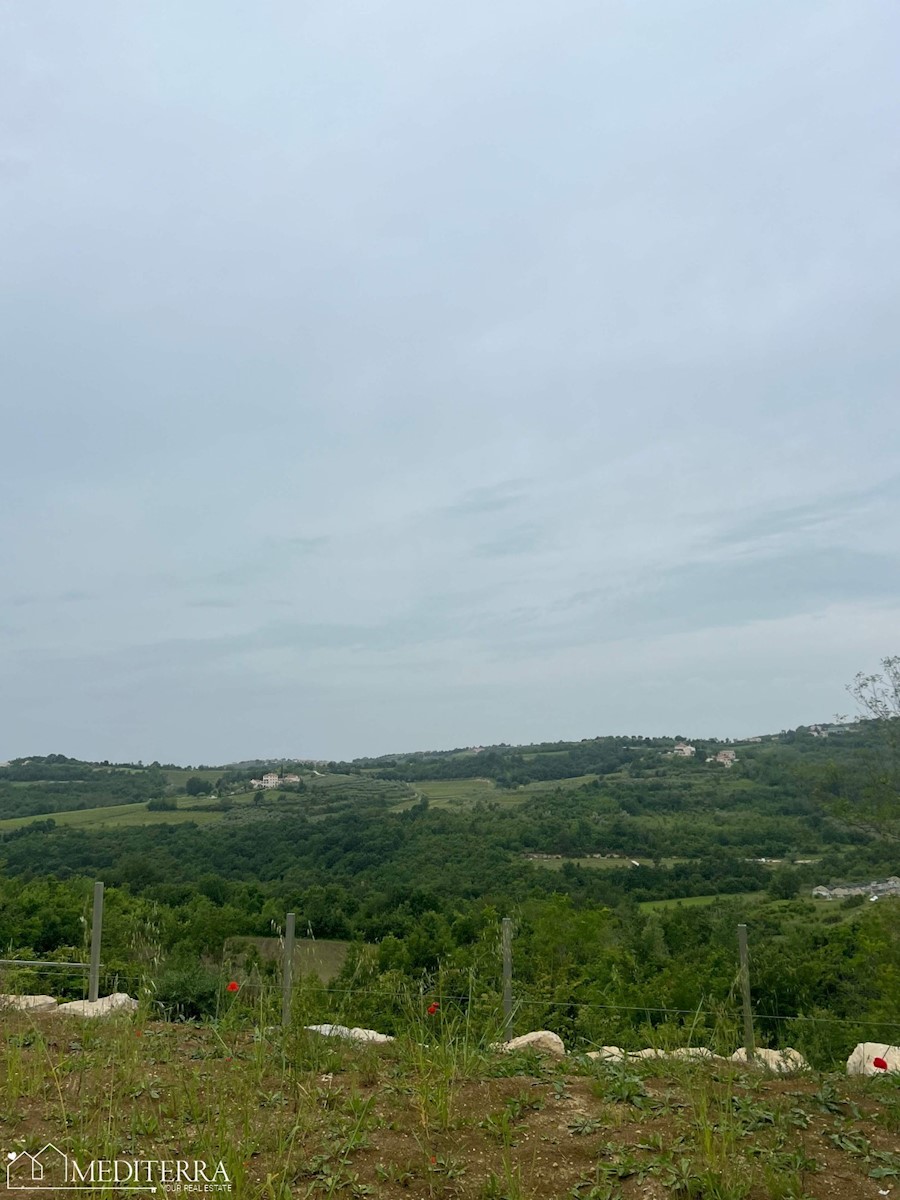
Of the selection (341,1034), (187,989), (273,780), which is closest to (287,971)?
(341,1034)

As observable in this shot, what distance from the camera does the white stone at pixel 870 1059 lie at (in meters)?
4.66

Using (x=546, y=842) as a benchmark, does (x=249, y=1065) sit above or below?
above

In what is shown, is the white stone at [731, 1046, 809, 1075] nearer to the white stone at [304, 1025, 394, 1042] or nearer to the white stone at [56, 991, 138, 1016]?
the white stone at [304, 1025, 394, 1042]

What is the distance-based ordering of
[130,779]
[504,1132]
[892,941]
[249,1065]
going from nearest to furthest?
[504,1132], [249,1065], [892,941], [130,779]

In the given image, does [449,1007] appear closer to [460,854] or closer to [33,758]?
[460,854]

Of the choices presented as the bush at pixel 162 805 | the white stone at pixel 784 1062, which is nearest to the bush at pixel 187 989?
the white stone at pixel 784 1062

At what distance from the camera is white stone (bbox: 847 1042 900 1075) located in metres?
4.66

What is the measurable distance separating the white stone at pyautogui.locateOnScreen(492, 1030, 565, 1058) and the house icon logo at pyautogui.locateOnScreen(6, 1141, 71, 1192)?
2.55 m

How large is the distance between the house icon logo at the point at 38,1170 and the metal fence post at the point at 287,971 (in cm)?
195

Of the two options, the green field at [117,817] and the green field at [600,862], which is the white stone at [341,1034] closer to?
the green field at [600,862]

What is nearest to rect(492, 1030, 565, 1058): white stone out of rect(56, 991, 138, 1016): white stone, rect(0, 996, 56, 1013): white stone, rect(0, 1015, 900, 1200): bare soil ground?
rect(0, 1015, 900, 1200): bare soil ground

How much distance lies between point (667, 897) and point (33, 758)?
65.9m

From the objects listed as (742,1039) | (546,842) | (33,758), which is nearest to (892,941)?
(742,1039)

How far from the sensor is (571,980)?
2072cm
